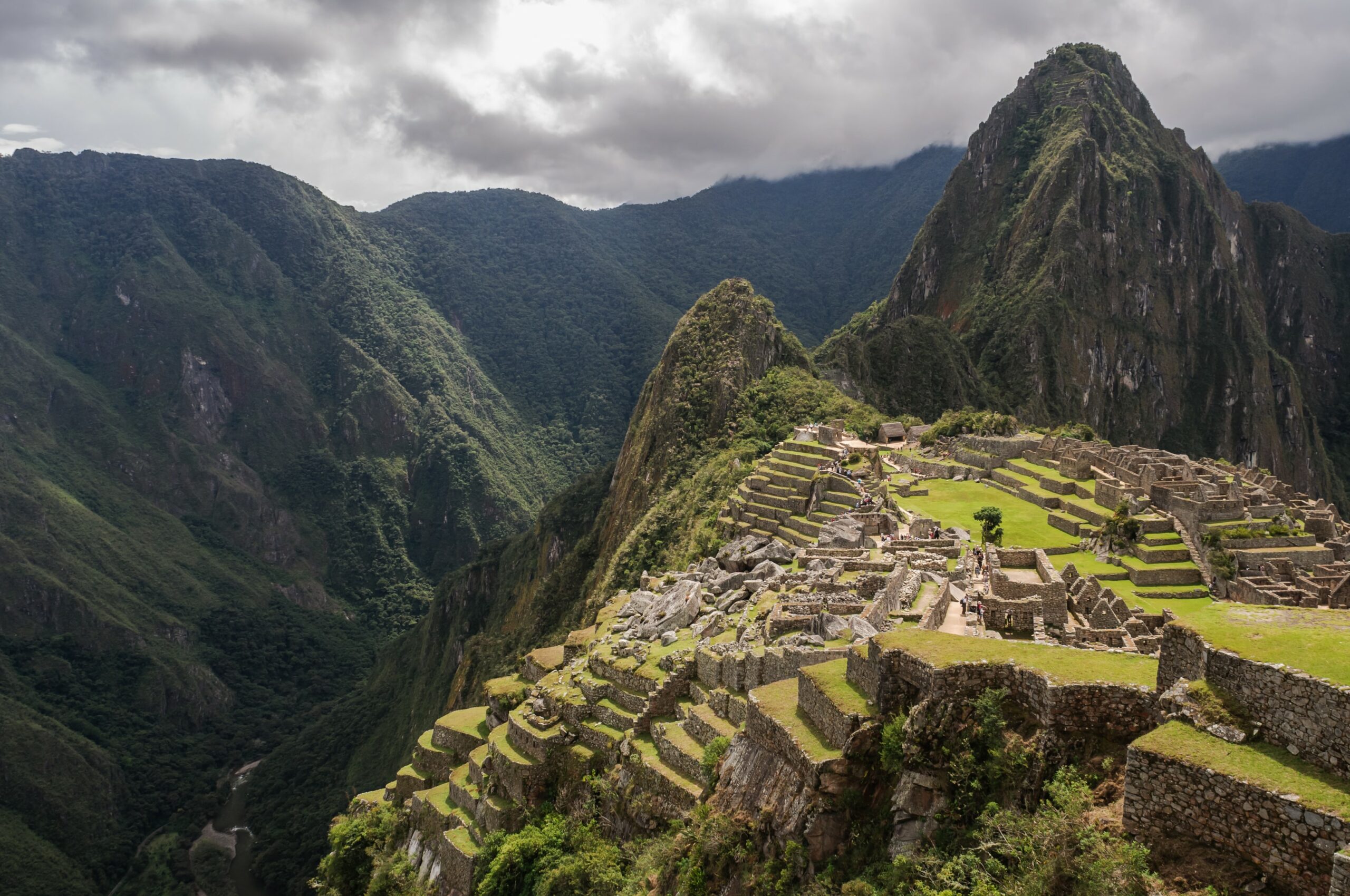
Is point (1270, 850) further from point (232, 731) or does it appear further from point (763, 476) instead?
point (232, 731)

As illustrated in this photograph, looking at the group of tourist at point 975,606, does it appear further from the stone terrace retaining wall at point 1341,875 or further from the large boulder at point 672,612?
the large boulder at point 672,612

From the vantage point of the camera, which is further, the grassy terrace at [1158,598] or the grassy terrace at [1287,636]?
the grassy terrace at [1158,598]

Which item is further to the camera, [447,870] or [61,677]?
[61,677]

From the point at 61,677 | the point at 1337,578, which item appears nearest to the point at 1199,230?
the point at 1337,578

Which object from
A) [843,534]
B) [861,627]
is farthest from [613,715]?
[843,534]

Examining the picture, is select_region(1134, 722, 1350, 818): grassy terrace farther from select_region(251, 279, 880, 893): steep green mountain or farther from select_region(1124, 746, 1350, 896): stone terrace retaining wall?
select_region(251, 279, 880, 893): steep green mountain

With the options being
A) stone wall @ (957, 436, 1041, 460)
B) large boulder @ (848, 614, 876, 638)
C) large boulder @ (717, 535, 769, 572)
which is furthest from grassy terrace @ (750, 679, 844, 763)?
stone wall @ (957, 436, 1041, 460)

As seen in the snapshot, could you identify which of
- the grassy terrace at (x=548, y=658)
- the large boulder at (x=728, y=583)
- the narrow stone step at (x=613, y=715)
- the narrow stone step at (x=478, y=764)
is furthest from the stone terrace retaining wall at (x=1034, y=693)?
the grassy terrace at (x=548, y=658)
